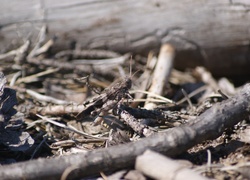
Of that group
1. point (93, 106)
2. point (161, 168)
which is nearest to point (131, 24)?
point (93, 106)

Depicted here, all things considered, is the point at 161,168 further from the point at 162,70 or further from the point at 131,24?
the point at 131,24

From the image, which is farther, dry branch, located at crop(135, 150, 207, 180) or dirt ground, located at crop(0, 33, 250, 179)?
dirt ground, located at crop(0, 33, 250, 179)

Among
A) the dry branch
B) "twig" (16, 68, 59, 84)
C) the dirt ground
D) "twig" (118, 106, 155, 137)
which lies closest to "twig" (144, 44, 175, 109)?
the dirt ground

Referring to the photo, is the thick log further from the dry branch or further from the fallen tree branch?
the dry branch

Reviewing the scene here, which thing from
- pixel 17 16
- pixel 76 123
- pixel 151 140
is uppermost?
pixel 17 16

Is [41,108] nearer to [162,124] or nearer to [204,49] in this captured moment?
[162,124]

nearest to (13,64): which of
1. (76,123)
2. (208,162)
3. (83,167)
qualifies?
(76,123)

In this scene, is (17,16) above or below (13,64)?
above

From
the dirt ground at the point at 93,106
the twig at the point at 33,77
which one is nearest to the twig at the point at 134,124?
the dirt ground at the point at 93,106

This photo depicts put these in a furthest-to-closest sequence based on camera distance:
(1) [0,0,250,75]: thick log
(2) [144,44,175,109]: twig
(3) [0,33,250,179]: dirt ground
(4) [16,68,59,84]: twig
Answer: (1) [0,0,250,75]: thick log → (4) [16,68,59,84]: twig → (2) [144,44,175,109]: twig → (3) [0,33,250,179]: dirt ground
